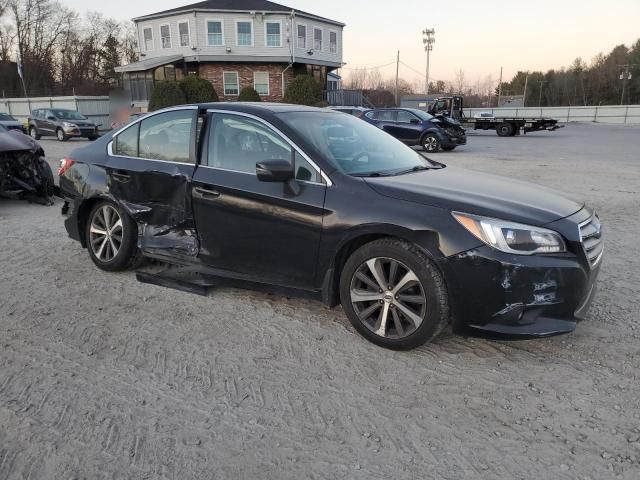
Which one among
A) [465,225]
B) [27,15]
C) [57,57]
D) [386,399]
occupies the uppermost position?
[27,15]

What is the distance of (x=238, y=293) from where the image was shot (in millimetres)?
4648

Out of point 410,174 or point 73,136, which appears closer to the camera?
point 410,174

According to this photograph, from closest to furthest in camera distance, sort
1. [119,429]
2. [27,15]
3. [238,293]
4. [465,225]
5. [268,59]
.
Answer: [119,429], [465,225], [238,293], [268,59], [27,15]

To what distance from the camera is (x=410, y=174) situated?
403cm

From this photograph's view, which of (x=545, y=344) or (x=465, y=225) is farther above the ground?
(x=465, y=225)

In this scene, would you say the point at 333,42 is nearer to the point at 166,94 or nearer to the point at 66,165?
the point at 166,94

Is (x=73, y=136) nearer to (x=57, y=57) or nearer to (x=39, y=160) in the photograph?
(x=39, y=160)

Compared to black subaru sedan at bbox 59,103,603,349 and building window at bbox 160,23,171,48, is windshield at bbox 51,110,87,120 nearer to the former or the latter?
building window at bbox 160,23,171,48

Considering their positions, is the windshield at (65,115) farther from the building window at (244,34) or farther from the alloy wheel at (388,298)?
the alloy wheel at (388,298)

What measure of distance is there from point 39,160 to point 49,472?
305 inches

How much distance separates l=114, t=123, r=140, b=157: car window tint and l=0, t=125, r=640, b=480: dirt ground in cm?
135

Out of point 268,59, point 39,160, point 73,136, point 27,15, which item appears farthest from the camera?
point 27,15

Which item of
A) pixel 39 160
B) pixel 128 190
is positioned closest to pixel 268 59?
pixel 39 160

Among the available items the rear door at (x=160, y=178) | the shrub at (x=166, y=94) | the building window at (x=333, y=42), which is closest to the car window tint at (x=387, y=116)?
the rear door at (x=160, y=178)
